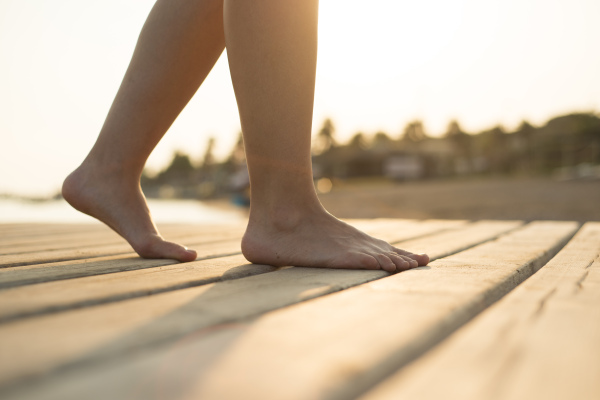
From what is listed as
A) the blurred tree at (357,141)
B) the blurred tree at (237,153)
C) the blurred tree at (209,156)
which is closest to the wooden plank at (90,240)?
the blurred tree at (237,153)

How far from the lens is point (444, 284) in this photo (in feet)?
3.12

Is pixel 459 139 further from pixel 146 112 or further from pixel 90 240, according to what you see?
pixel 146 112

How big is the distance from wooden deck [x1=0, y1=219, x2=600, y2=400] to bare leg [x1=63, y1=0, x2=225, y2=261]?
32cm

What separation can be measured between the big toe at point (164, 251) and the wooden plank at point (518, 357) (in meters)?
0.76

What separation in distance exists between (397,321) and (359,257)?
51 cm

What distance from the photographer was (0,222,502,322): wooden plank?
746mm

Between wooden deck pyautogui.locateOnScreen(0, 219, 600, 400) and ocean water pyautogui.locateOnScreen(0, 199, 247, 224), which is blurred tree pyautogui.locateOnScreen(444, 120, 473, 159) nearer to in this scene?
ocean water pyautogui.locateOnScreen(0, 199, 247, 224)

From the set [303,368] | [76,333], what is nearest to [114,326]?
[76,333]

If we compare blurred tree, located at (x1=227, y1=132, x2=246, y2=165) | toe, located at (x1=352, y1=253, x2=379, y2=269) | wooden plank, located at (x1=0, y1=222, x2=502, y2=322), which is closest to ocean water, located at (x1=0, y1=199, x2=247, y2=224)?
wooden plank, located at (x1=0, y1=222, x2=502, y2=322)

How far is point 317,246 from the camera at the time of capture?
1264mm

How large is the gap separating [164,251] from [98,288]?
0.48 metres

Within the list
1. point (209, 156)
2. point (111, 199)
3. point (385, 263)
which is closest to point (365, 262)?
point (385, 263)

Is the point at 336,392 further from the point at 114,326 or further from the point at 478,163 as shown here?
the point at 478,163

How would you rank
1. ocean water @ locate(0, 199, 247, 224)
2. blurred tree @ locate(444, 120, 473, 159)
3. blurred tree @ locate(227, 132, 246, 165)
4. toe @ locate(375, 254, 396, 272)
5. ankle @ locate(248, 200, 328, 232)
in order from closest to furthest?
toe @ locate(375, 254, 396, 272) → ankle @ locate(248, 200, 328, 232) → ocean water @ locate(0, 199, 247, 224) → blurred tree @ locate(227, 132, 246, 165) → blurred tree @ locate(444, 120, 473, 159)
